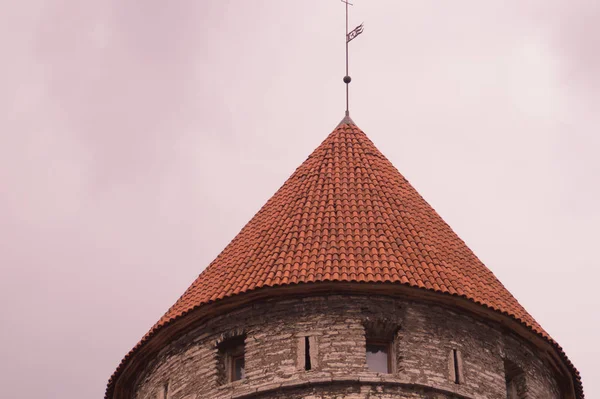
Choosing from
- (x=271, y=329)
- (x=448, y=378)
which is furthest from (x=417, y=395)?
(x=271, y=329)

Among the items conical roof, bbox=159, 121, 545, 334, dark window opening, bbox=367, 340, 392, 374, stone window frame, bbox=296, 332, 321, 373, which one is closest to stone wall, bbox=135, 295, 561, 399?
stone window frame, bbox=296, 332, 321, 373

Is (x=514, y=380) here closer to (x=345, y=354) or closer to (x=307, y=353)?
(x=345, y=354)

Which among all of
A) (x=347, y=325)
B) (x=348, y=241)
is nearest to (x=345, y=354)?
(x=347, y=325)

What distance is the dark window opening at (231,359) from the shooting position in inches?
856

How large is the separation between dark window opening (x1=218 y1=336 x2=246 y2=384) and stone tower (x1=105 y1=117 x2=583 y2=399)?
18 mm

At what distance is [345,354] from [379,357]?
55 cm

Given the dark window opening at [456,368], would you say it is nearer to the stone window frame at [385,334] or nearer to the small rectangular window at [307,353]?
the stone window frame at [385,334]

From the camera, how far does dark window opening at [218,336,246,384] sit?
21.8 meters

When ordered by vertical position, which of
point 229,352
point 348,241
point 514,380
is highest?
point 348,241

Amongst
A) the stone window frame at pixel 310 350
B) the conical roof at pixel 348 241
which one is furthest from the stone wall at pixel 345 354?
the conical roof at pixel 348 241

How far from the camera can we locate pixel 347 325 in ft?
70.3

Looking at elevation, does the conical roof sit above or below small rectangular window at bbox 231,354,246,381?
above

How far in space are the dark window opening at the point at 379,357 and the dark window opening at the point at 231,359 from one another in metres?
1.58

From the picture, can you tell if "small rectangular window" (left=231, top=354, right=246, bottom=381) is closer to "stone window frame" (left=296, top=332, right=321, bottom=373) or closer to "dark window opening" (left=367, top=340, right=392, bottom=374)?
"stone window frame" (left=296, top=332, right=321, bottom=373)
